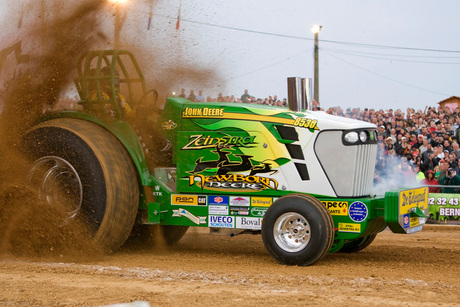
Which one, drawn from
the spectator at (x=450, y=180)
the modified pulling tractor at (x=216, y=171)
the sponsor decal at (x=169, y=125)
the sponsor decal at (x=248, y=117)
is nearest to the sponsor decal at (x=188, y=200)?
the modified pulling tractor at (x=216, y=171)

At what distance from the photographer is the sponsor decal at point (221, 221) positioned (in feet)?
25.4

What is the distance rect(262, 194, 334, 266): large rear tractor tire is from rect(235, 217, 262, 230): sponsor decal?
0.29m

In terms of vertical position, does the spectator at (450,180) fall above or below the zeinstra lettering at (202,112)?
below

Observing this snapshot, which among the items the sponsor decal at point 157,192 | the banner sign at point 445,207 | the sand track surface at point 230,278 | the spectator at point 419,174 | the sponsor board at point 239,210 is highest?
the spectator at point 419,174

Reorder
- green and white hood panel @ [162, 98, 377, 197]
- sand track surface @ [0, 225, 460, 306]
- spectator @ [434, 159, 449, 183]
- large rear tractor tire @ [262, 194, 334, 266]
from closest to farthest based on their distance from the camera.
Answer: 1. sand track surface @ [0, 225, 460, 306]
2. large rear tractor tire @ [262, 194, 334, 266]
3. green and white hood panel @ [162, 98, 377, 197]
4. spectator @ [434, 159, 449, 183]

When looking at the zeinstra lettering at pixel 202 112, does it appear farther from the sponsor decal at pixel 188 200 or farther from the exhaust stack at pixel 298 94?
the sponsor decal at pixel 188 200

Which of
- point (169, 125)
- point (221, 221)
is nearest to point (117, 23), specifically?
point (169, 125)

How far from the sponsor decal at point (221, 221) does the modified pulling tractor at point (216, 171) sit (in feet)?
0.04

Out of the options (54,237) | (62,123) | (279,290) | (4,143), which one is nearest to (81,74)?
(62,123)

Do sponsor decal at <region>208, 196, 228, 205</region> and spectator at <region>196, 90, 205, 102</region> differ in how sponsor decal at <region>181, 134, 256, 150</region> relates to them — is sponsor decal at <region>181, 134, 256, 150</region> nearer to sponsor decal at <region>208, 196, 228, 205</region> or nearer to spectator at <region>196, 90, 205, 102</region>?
sponsor decal at <region>208, 196, 228, 205</region>

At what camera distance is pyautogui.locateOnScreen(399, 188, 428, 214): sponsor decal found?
23.7 ft

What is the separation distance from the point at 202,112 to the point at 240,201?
3.79ft

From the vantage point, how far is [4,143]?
7.89m

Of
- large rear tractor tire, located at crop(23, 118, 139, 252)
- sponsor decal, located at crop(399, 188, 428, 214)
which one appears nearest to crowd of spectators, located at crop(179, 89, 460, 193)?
sponsor decal, located at crop(399, 188, 428, 214)
